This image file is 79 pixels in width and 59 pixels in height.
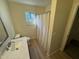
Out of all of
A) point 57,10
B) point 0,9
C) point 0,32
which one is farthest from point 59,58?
point 0,9

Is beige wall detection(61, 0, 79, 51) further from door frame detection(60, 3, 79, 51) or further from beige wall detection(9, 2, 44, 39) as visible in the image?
beige wall detection(9, 2, 44, 39)

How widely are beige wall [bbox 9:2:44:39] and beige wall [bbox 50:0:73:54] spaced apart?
53.5 inches

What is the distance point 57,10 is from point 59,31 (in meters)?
0.70

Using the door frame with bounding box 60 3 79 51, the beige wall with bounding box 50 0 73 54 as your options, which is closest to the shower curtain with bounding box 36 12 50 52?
the beige wall with bounding box 50 0 73 54

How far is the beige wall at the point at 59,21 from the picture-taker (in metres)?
2.06

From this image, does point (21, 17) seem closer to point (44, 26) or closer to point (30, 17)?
point (30, 17)

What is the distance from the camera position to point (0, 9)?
2082 millimetres

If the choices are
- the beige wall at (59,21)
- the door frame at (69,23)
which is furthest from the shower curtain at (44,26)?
the door frame at (69,23)

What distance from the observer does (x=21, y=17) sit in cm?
342

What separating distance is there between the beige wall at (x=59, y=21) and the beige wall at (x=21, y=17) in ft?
4.46

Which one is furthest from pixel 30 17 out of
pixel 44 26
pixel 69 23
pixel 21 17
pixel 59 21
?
pixel 69 23

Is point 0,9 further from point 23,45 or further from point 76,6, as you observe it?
point 76,6

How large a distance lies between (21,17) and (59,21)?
5.65 ft

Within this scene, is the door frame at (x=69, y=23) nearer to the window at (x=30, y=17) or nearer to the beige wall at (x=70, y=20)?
the beige wall at (x=70, y=20)
